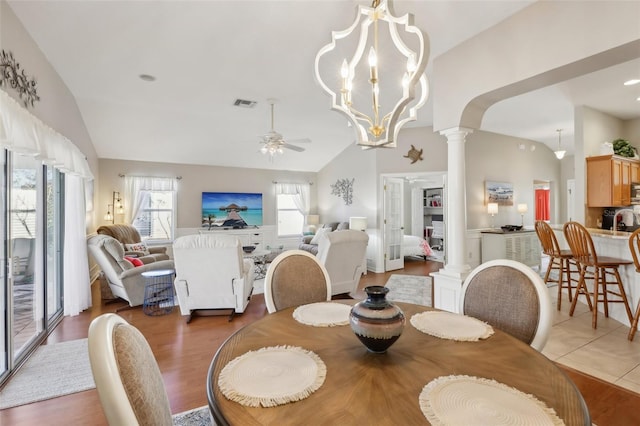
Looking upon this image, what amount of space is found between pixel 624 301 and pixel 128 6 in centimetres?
532

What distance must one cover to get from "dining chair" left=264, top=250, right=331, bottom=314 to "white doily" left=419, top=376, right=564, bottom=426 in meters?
1.18

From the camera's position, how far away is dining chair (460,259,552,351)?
4.87ft

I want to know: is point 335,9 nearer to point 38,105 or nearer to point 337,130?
point 38,105

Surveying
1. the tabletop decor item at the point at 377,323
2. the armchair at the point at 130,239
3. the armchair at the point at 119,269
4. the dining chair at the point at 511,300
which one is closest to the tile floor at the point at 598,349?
the dining chair at the point at 511,300

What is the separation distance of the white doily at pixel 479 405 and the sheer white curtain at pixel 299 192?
7.87 meters

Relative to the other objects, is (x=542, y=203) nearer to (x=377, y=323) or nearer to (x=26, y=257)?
(x=377, y=323)

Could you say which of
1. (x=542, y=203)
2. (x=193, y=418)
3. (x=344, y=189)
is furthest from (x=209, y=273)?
(x=542, y=203)

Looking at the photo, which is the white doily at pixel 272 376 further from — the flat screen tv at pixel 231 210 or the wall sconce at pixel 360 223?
the flat screen tv at pixel 231 210

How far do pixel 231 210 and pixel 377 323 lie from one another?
286 inches

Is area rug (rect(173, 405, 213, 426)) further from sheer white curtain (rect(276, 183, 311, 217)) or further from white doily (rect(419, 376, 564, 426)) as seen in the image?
sheer white curtain (rect(276, 183, 311, 217))

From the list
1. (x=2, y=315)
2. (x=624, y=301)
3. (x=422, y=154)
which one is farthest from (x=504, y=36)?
(x=2, y=315)

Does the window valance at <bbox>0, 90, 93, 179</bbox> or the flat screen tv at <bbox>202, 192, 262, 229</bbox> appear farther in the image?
the flat screen tv at <bbox>202, 192, 262, 229</bbox>

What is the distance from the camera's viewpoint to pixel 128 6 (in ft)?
8.46

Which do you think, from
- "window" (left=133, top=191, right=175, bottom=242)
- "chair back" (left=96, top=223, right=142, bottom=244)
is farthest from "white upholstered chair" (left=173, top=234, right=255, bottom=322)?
"window" (left=133, top=191, right=175, bottom=242)
